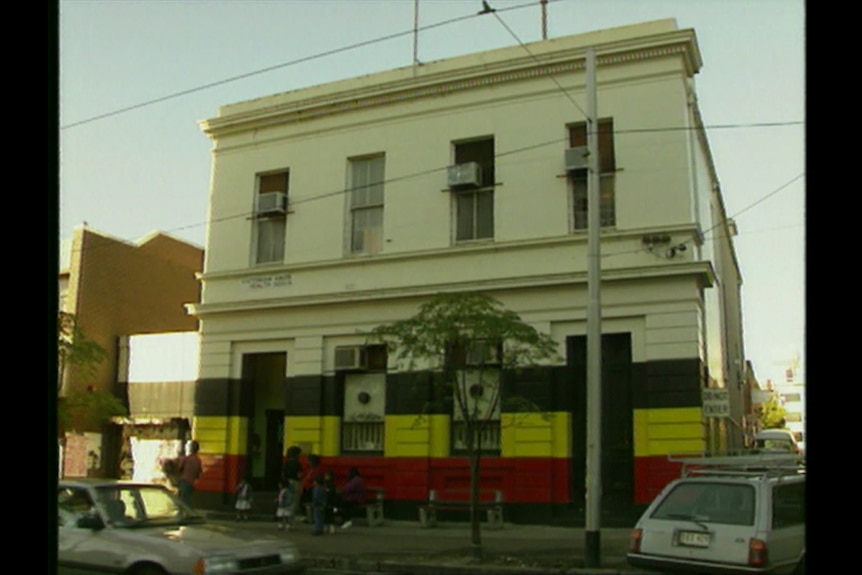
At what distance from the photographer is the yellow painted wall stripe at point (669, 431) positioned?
17.2 m

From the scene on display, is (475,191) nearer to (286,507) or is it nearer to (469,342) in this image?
(469,342)

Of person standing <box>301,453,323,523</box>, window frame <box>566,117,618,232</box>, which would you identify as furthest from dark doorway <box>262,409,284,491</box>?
window frame <box>566,117,618,232</box>

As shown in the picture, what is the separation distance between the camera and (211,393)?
75.3 ft

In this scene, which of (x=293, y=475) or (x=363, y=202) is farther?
(x=363, y=202)

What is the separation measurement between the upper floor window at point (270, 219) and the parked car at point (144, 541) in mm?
13833

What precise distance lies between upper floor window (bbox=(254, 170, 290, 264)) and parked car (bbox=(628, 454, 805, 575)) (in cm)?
1495

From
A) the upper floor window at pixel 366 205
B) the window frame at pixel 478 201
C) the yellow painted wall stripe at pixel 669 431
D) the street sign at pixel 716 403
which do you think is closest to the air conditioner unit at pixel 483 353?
the yellow painted wall stripe at pixel 669 431

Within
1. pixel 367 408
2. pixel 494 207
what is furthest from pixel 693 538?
pixel 367 408

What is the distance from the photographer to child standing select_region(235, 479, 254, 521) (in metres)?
20.1

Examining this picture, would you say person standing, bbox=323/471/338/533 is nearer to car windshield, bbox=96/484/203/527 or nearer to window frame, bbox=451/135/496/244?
window frame, bbox=451/135/496/244

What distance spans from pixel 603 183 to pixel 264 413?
10566mm

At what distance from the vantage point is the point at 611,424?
1828 cm
